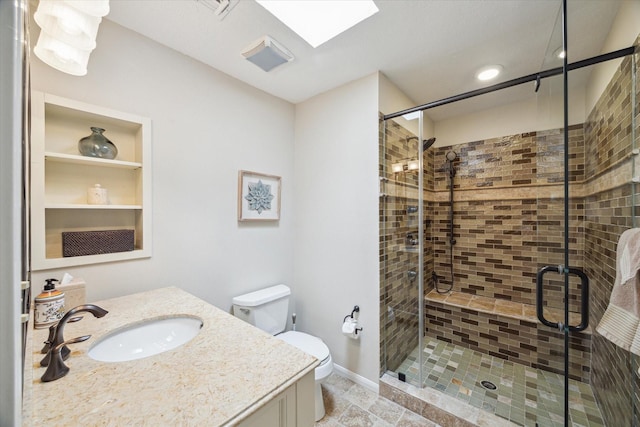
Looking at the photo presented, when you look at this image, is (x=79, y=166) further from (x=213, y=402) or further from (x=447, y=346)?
(x=447, y=346)

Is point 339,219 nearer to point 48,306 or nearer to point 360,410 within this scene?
point 360,410

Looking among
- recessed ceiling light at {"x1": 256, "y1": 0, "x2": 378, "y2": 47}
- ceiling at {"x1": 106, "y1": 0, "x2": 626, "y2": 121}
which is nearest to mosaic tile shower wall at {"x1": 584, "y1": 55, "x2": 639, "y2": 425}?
ceiling at {"x1": 106, "y1": 0, "x2": 626, "y2": 121}

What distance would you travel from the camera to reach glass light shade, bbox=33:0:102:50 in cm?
92

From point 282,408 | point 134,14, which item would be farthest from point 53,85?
point 282,408

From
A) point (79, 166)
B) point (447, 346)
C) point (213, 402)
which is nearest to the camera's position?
point (213, 402)

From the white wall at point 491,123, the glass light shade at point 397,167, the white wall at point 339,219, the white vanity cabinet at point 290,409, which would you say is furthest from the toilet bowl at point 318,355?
the white wall at point 491,123

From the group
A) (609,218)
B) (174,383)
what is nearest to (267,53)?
(174,383)

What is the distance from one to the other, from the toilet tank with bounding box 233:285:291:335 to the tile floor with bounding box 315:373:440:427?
0.63 m

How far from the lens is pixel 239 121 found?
2059 mm

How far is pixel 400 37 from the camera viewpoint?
156 cm

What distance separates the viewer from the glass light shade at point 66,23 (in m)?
0.92

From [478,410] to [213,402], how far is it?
5.80 ft

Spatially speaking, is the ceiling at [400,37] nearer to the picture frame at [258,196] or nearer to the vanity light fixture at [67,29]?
the vanity light fixture at [67,29]

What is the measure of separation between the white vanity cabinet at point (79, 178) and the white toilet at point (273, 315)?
0.78m
